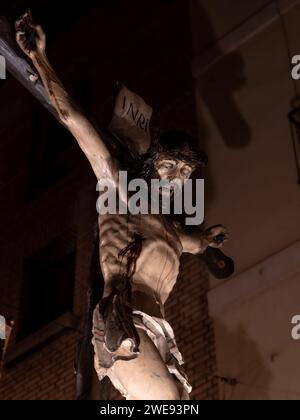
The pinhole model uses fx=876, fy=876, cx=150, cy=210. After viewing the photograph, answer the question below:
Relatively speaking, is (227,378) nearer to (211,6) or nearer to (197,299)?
(197,299)

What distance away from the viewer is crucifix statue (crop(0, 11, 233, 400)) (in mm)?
3555

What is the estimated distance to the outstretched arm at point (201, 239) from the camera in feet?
14.0

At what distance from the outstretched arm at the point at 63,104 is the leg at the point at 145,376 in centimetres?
87

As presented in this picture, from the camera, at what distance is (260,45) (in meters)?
9.20

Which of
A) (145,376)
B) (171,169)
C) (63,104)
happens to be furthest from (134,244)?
(63,104)

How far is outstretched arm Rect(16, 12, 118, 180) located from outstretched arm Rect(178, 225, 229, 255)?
0.50 m

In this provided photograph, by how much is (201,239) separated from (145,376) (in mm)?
1021

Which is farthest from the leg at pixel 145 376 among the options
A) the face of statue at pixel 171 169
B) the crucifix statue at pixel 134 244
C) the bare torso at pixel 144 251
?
the face of statue at pixel 171 169

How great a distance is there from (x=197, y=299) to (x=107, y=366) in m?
4.66

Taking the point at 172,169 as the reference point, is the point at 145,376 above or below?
below

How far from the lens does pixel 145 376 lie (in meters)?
3.54

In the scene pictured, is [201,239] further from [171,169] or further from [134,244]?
[134,244]

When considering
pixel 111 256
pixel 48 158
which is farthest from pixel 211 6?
pixel 111 256

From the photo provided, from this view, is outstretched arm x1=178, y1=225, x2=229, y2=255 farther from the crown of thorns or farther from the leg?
the leg
